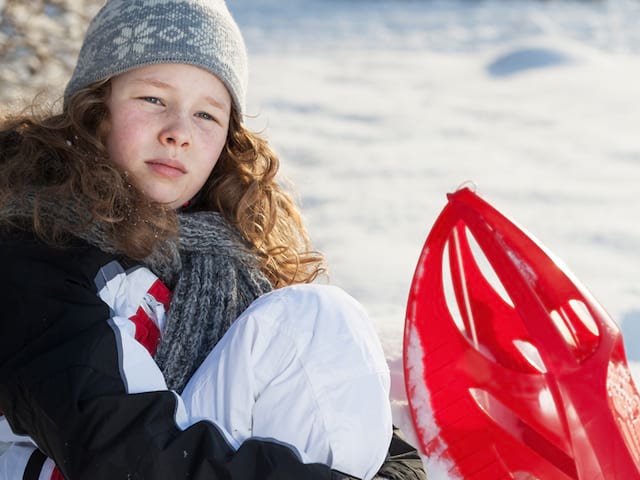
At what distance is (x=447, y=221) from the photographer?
1.57 meters

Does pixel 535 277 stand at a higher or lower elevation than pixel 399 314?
higher

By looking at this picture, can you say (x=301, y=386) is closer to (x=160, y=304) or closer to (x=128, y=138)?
(x=160, y=304)

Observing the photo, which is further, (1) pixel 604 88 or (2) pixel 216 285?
(1) pixel 604 88

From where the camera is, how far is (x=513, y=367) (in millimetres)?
1560

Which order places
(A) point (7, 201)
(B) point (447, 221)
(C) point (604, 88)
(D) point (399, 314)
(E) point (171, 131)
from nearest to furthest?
(A) point (7, 201) → (E) point (171, 131) → (B) point (447, 221) → (D) point (399, 314) → (C) point (604, 88)

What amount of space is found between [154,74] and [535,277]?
0.71 metres

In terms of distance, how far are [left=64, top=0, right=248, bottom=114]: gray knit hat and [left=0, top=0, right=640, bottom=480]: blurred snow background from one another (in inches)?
23.6

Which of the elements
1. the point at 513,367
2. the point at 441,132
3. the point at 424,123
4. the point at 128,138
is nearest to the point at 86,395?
the point at 128,138

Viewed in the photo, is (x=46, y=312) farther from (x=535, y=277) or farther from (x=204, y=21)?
(x=535, y=277)

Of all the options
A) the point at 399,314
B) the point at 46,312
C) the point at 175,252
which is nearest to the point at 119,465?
the point at 46,312

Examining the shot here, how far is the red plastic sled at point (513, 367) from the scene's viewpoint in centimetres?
132

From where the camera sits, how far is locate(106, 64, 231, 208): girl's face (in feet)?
4.75

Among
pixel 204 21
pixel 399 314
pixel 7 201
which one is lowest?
pixel 399 314

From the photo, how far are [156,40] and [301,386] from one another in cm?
63
